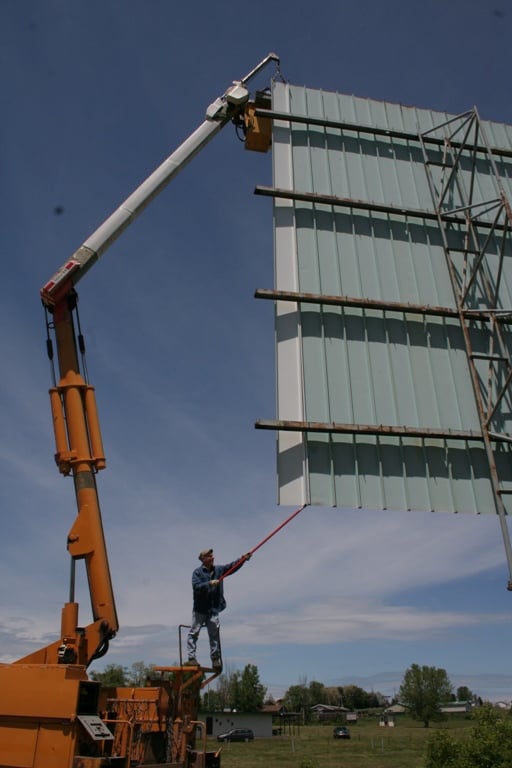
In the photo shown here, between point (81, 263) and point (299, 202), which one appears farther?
point (299, 202)

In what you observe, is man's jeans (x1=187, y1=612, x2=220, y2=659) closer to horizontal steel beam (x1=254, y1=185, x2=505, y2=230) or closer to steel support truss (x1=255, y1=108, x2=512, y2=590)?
steel support truss (x1=255, y1=108, x2=512, y2=590)

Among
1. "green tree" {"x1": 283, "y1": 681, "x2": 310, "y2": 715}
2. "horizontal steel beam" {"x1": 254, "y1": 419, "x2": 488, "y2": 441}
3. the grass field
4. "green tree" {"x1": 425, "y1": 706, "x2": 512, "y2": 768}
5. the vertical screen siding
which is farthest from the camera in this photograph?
Answer: "green tree" {"x1": 283, "y1": 681, "x2": 310, "y2": 715}

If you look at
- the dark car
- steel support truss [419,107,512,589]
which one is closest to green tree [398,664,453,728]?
the dark car

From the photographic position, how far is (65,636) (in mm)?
8141

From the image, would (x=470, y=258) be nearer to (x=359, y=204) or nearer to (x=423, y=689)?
(x=359, y=204)

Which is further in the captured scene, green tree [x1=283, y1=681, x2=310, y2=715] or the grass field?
green tree [x1=283, y1=681, x2=310, y2=715]

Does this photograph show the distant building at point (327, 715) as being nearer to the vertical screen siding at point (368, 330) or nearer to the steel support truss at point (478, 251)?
the steel support truss at point (478, 251)

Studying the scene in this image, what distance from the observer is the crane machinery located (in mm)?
6930

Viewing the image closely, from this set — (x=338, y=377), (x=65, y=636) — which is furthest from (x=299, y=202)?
(x=65, y=636)

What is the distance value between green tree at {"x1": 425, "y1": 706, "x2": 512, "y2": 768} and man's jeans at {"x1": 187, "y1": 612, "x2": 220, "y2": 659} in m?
7.29

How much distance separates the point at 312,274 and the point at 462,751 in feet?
35.7

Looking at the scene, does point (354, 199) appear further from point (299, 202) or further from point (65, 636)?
point (65, 636)

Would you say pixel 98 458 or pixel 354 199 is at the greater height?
pixel 354 199

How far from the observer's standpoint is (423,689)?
3846 inches
